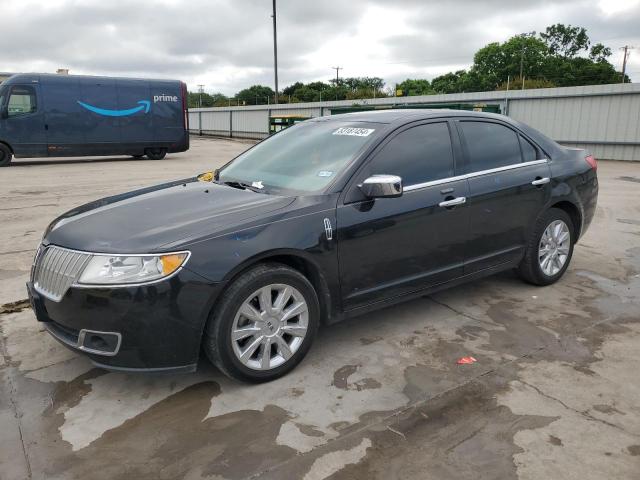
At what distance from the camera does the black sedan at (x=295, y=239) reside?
2926 millimetres

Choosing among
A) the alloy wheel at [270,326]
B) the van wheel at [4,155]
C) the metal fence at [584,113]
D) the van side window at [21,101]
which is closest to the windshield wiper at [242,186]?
the alloy wheel at [270,326]

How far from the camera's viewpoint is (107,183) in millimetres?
12344

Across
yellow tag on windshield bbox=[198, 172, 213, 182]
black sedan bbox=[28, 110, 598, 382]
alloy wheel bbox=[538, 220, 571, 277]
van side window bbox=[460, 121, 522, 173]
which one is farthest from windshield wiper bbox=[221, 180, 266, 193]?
alloy wheel bbox=[538, 220, 571, 277]

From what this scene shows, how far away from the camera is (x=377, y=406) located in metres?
3.05

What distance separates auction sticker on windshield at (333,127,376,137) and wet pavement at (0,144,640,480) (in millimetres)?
1448

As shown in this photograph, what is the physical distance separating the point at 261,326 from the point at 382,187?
1141mm

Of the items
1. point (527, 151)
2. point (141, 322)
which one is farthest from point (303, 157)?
point (527, 151)

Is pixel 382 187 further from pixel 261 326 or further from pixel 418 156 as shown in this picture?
pixel 261 326

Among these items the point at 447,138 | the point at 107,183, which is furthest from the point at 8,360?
the point at 107,183

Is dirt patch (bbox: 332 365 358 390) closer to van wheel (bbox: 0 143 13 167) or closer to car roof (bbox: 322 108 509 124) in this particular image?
car roof (bbox: 322 108 509 124)

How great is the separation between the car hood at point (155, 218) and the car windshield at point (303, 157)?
0.25 meters

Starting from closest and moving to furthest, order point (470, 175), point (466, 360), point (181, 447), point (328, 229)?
point (181, 447)
point (328, 229)
point (466, 360)
point (470, 175)

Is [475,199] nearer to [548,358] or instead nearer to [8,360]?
[548,358]

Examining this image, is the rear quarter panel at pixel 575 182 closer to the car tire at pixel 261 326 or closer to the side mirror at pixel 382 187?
the side mirror at pixel 382 187
